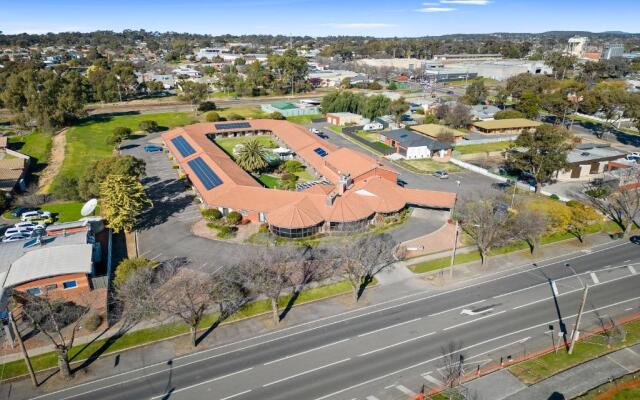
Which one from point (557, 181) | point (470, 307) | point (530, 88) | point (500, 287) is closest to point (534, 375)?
point (470, 307)

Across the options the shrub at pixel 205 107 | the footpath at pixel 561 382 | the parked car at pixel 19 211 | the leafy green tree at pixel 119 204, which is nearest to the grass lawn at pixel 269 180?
the leafy green tree at pixel 119 204

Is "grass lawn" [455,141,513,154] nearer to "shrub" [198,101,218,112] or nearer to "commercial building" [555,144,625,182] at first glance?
"commercial building" [555,144,625,182]

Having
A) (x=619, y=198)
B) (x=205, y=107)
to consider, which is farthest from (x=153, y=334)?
(x=205, y=107)

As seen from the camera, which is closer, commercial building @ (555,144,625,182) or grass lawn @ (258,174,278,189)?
grass lawn @ (258,174,278,189)

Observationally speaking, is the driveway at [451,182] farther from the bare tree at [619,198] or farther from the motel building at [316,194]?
the bare tree at [619,198]

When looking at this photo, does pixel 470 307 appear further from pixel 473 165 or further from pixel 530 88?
pixel 530 88

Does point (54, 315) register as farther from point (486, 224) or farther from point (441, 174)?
point (441, 174)

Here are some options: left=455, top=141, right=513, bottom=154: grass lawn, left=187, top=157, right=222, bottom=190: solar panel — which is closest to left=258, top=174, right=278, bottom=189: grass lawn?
left=187, top=157, right=222, bottom=190: solar panel
